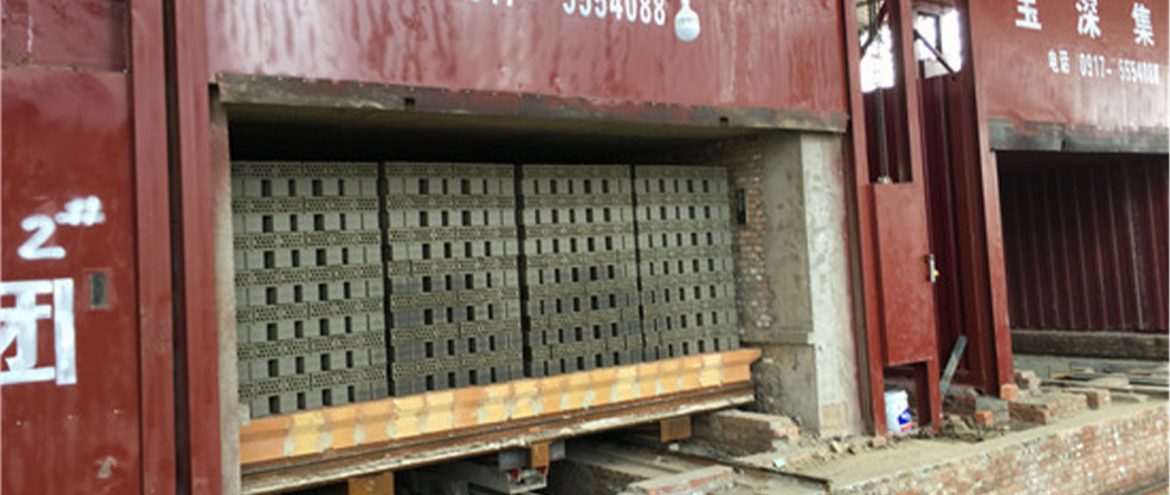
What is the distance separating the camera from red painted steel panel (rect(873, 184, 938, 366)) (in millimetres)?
8055

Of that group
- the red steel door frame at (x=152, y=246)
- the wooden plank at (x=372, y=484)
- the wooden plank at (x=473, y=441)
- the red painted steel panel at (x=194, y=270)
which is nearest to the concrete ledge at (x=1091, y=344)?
the wooden plank at (x=473, y=441)

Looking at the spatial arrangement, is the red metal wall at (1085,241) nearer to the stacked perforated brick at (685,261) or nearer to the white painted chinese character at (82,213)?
the stacked perforated brick at (685,261)

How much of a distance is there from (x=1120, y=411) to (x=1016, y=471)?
2.19 metres

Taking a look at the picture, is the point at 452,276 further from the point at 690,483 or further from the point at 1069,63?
the point at 1069,63

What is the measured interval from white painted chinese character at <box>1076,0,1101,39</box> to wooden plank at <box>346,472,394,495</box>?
31.4ft

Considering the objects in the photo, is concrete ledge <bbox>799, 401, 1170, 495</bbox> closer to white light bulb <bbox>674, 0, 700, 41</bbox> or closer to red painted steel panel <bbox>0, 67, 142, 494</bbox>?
white light bulb <bbox>674, 0, 700, 41</bbox>

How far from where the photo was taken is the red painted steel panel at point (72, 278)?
14.5 feet

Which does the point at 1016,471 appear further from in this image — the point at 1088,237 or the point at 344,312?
the point at 1088,237

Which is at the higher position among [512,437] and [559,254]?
[559,254]

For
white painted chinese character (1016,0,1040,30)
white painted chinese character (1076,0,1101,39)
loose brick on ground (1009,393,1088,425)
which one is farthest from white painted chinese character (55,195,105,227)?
white painted chinese character (1076,0,1101,39)

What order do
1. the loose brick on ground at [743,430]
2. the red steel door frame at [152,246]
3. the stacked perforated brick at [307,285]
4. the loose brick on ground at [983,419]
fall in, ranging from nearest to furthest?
the red steel door frame at [152,246] < the stacked perforated brick at [307,285] < the loose brick on ground at [743,430] < the loose brick on ground at [983,419]

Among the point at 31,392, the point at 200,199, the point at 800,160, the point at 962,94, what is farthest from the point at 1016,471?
the point at 31,392

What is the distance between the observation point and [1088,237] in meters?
13.3

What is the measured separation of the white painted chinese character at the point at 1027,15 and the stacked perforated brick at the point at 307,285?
7.77m
